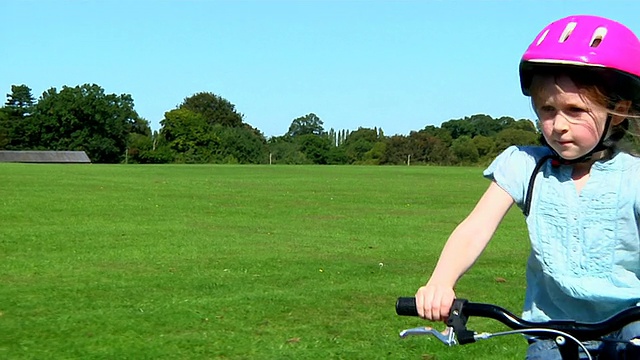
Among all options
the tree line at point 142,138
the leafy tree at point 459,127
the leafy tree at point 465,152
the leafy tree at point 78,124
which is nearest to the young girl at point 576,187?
the leafy tree at point 465,152

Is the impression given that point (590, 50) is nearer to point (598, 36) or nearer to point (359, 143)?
point (598, 36)

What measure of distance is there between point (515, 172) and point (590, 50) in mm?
492

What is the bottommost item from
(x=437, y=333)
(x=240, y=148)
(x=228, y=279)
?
(x=228, y=279)

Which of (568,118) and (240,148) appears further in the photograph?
(240,148)

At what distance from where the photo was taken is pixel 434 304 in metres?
2.56

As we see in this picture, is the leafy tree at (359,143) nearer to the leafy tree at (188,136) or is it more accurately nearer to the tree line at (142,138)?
the tree line at (142,138)

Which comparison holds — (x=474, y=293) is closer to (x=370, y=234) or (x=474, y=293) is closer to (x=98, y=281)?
(x=98, y=281)

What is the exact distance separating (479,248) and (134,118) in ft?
390

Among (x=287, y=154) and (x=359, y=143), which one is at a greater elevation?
(x=359, y=143)

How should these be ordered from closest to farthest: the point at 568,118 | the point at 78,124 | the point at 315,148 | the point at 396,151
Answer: the point at 568,118
the point at 396,151
the point at 78,124
the point at 315,148

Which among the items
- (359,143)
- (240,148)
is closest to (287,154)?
(240,148)

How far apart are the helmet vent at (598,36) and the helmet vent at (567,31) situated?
0.07m

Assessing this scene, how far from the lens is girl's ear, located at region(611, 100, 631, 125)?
305 centimetres

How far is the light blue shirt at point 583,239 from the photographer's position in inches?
114
